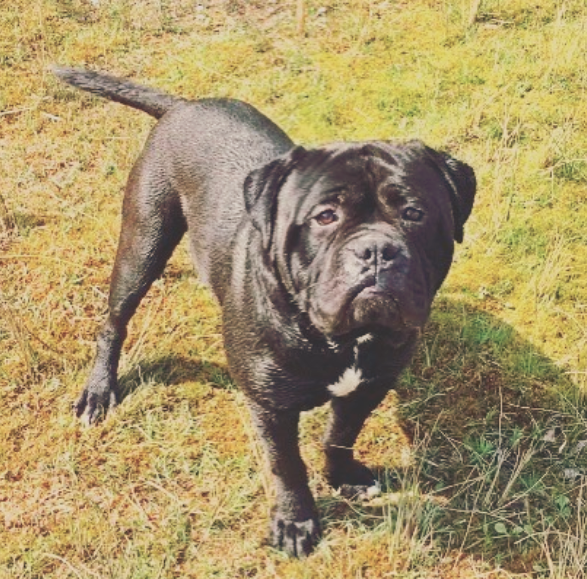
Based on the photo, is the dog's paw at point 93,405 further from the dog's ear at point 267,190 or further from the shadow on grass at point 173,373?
the dog's ear at point 267,190

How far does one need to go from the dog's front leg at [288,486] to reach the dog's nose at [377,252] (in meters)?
0.73

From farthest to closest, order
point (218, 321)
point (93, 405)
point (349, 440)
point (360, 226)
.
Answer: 1. point (218, 321)
2. point (93, 405)
3. point (349, 440)
4. point (360, 226)

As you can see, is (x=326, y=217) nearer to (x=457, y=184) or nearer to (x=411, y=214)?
(x=411, y=214)

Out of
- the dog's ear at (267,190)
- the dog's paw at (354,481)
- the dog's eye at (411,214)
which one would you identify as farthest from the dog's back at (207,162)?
the dog's paw at (354,481)

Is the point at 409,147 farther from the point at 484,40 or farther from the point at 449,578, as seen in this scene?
the point at 484,40

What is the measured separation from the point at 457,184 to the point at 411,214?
27 centimetres

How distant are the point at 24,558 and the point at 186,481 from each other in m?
0.68

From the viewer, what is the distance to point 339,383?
282 cm

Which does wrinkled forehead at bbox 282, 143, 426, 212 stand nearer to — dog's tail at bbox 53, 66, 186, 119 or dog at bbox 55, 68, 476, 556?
dog at bbox 55, 68, 476, 556

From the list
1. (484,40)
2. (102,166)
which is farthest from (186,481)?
(484,40)

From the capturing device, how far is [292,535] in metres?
3.22

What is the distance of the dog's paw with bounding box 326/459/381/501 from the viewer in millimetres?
3480

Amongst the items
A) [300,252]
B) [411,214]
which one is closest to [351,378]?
[300,252]

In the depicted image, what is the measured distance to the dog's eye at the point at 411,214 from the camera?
102 inches
